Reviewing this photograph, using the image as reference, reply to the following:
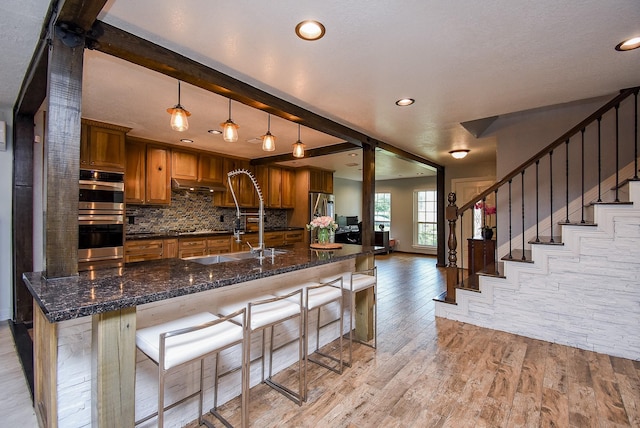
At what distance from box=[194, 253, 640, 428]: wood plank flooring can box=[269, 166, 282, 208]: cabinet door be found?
12.8ft

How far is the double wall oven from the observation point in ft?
Answer: 11.1

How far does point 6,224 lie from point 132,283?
2.96 m

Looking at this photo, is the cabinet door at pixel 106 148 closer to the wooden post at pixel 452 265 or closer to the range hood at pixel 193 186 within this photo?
the range hood at pixel 193 186

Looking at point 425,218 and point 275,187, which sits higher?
point 275,187

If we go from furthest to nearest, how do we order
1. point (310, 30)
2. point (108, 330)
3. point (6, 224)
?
point (6, 224) → point (310, 30) → point (108, 330)

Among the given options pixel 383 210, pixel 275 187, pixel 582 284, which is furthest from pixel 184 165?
pixel 383 210

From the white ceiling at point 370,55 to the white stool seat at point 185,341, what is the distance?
5.31 feet

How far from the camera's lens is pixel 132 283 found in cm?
143

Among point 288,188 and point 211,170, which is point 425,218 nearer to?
point 288,188

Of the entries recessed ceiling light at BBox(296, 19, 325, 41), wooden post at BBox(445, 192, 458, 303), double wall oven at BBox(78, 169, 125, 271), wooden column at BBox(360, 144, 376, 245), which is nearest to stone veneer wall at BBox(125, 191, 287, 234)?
double wall oven at BBox(78, 169, 125, 271)

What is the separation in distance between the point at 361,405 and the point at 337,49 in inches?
90.5

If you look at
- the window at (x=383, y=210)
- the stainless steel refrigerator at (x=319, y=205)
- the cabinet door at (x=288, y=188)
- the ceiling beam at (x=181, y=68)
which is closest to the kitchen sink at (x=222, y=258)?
the ceiling beam at (x=181, y=68)

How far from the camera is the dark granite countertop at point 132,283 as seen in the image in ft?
3.67

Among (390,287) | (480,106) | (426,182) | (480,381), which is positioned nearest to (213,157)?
(390,287)
